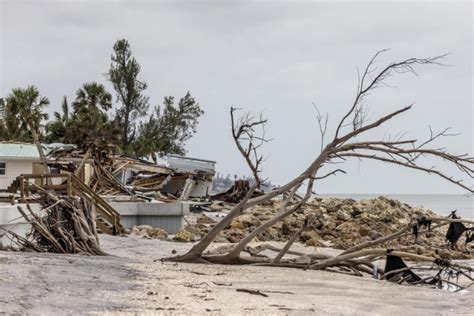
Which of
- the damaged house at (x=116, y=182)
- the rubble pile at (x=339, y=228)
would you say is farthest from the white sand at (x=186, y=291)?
the rubble pile at (x=339, y=228)

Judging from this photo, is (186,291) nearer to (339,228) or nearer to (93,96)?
(339,228)

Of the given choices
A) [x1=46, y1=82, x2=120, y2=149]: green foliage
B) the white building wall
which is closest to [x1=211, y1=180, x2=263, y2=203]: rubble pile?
[x1=46, y1=82, x2=120, y2=149]: green foliage

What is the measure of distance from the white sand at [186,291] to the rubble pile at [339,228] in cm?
591

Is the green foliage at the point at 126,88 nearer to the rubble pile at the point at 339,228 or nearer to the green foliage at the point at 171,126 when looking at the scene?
the green foliage at the point at 171,126

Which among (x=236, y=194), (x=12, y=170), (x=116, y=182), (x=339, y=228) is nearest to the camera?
(x=339, y=228)

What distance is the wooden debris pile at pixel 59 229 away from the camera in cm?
1338

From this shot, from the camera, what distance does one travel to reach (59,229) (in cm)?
1349

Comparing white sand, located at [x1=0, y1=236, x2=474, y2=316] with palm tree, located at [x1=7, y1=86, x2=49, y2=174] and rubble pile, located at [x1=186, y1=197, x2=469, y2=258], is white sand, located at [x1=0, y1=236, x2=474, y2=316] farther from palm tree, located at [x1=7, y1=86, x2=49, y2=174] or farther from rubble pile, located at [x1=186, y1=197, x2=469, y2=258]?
palm tree, located at [x1=7, y1=86, x2=49, y2=174]

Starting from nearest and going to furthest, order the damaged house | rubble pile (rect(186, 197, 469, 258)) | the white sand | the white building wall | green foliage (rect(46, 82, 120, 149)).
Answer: the white sand
the damaged house
rubble pile (rect(186, 197, 469, 258))
the white building wall
green foliage (rect(46, 82, 120, 149))

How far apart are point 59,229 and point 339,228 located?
13084 mm

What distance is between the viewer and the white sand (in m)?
8.06

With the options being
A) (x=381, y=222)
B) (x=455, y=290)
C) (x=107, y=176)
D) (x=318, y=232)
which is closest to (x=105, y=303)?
(x=455, y=290)

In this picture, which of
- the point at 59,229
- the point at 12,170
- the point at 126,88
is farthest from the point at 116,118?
the point at 59,229

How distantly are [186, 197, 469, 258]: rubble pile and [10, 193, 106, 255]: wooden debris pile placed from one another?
6.76 m
